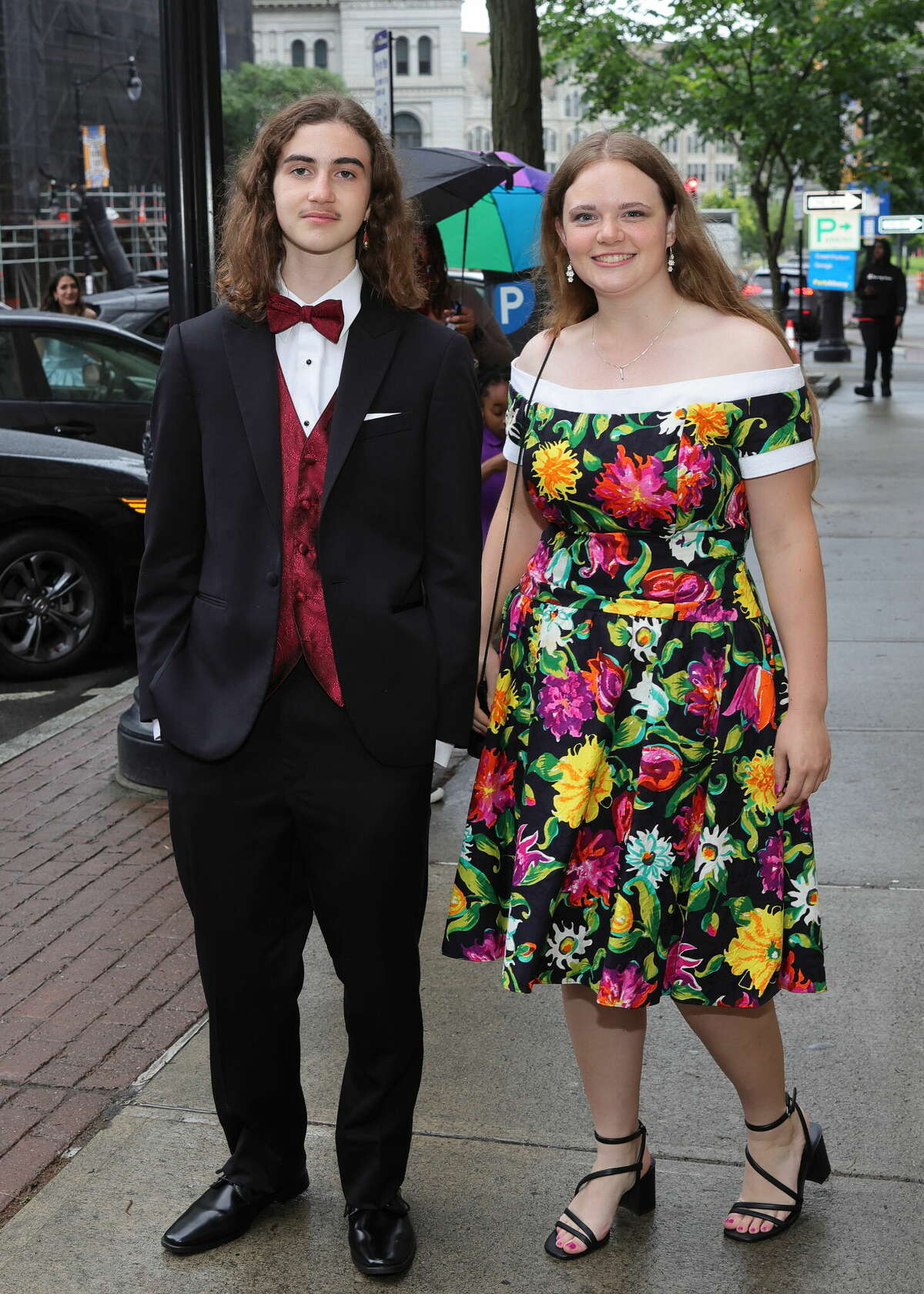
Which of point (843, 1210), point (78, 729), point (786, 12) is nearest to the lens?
point (843, 1210)

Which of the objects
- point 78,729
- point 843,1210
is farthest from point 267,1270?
point 78,729

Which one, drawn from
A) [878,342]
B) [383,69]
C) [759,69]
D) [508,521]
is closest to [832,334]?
[759,69]

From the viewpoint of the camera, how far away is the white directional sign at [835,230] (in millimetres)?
27141

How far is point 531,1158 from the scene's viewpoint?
10.7 feet

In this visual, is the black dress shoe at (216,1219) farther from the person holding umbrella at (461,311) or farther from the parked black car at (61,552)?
the parked black car at (61,552)

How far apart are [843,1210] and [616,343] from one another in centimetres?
169

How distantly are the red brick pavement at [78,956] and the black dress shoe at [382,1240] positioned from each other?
0.73m

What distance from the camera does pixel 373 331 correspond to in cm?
273

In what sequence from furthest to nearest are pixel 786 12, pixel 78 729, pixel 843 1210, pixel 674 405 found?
pixel 786 12
pixel 78 729
pixel 843 1210
pixel 674 405

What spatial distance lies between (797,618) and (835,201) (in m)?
25.0

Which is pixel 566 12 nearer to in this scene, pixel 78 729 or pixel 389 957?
pixel 78 729

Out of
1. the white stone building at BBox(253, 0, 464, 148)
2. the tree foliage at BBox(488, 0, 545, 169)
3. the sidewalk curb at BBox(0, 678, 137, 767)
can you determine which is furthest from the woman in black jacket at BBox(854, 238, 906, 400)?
the white stone building at BBox(253, 0, 464, 148)

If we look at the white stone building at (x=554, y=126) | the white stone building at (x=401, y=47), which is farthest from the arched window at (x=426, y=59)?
the white stone building at (x=554, y=126)

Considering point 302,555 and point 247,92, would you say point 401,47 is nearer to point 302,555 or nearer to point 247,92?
point 247,92
